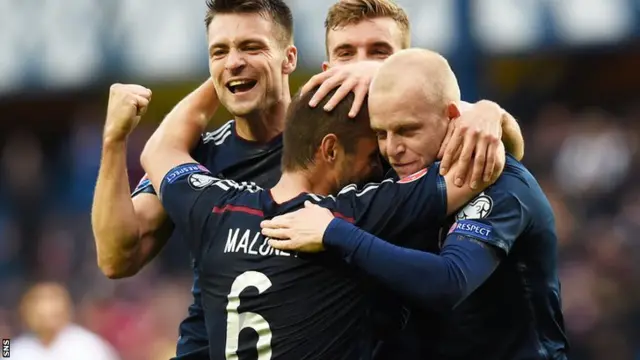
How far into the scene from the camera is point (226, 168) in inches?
175

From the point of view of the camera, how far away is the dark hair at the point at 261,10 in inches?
175

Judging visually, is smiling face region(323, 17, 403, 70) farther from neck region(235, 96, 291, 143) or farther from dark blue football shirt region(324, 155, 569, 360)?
dark blue football shirt region(324, 155, 569, 360)

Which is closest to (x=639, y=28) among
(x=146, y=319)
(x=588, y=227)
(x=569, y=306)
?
(x=588, y=227)

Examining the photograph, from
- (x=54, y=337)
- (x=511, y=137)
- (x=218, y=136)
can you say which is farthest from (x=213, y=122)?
(x=511, y=137)

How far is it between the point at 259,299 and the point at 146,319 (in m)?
7.83

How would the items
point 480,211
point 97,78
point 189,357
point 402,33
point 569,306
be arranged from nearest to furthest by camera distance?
1. point 480,211
2. point 189,357
3. point 402,33
4. point 569,306
5. point 97,78

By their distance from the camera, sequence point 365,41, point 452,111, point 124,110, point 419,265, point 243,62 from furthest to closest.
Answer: point 365,41 → point 243,62 → point 124,110 → point 452,111 → point 419,265

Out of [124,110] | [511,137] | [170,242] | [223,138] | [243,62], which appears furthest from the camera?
[170,242]

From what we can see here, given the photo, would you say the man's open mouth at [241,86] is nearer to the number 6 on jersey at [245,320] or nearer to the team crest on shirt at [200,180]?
the team crest on shirt at [200,180]

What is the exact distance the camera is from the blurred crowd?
29.9 ft

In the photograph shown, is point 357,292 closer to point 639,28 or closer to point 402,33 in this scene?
Result: point 402,33

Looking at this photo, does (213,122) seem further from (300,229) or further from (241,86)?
(300,229)

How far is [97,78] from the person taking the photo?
12.8 m

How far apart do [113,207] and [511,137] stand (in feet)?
4.69
